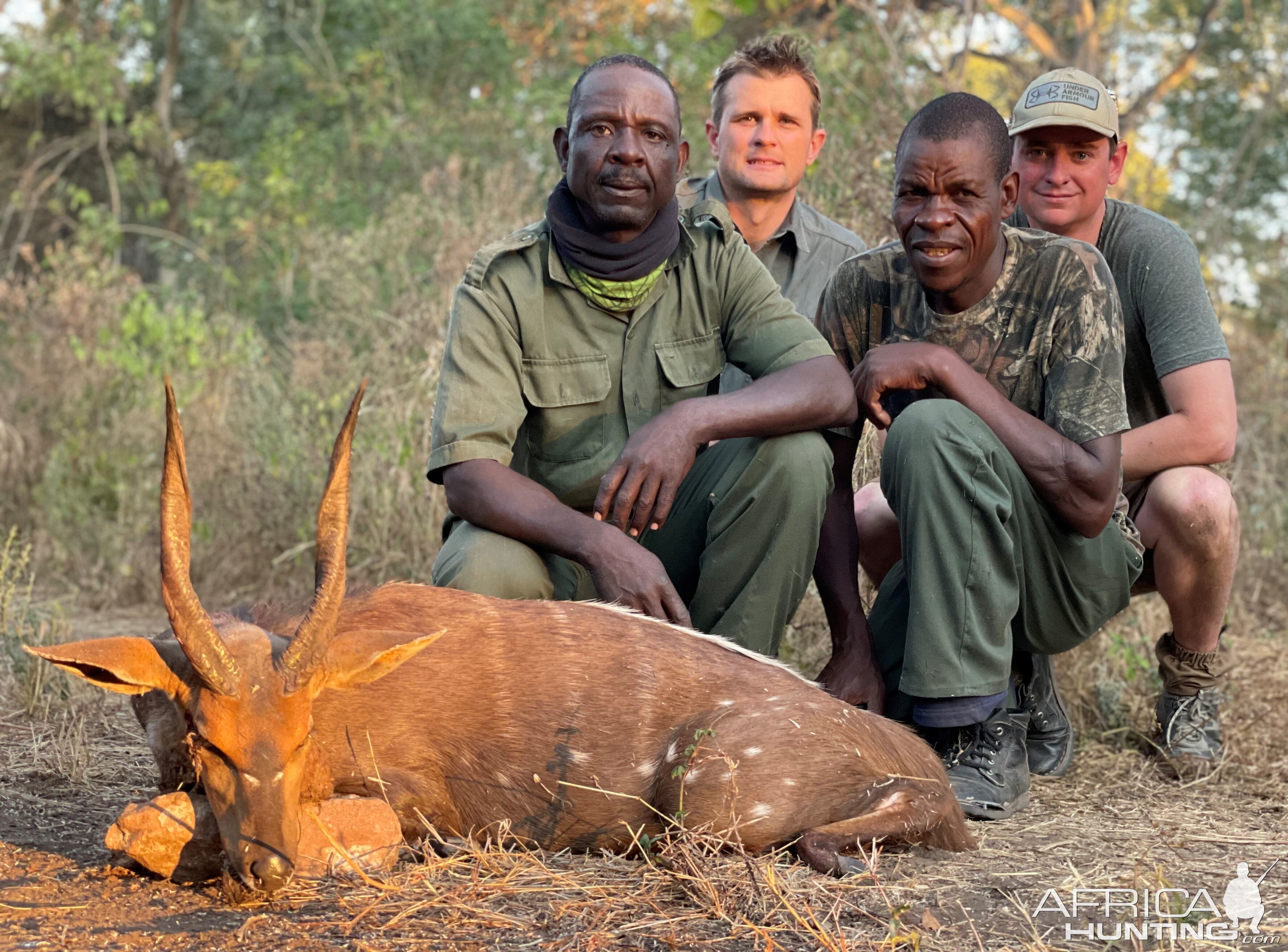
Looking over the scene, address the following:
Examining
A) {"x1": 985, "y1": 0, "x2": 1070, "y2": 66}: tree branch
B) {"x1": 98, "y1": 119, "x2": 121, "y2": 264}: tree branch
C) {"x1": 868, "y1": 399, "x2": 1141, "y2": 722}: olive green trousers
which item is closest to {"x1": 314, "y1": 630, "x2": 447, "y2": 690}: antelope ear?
{"x1": 868, "y1": 399, "x2": 1141, "y2": 722}: olive green trousers

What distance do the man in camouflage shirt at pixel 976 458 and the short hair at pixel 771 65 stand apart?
1.69m

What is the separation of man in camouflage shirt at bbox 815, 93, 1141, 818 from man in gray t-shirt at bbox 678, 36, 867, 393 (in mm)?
1256

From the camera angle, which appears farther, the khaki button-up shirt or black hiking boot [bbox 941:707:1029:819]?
the khaki button-up shirt

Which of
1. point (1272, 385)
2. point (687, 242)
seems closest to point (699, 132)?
point (1272, 385)

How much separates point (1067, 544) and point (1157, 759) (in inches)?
42.7

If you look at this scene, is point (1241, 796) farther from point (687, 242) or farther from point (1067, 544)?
point (687, 242)

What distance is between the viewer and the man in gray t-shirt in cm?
624

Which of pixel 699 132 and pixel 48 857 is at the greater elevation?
pixel 699 132

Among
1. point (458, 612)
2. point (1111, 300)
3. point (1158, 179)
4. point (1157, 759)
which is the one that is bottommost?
point (1157, 759)

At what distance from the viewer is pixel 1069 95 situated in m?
5.44

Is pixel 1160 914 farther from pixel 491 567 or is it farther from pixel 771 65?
pixel 771 65

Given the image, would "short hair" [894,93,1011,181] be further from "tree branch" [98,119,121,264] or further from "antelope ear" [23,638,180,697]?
"tree branch" [98,119,121,264]

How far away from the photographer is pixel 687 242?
16.1 feet

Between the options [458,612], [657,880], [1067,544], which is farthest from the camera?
[1067,544]
